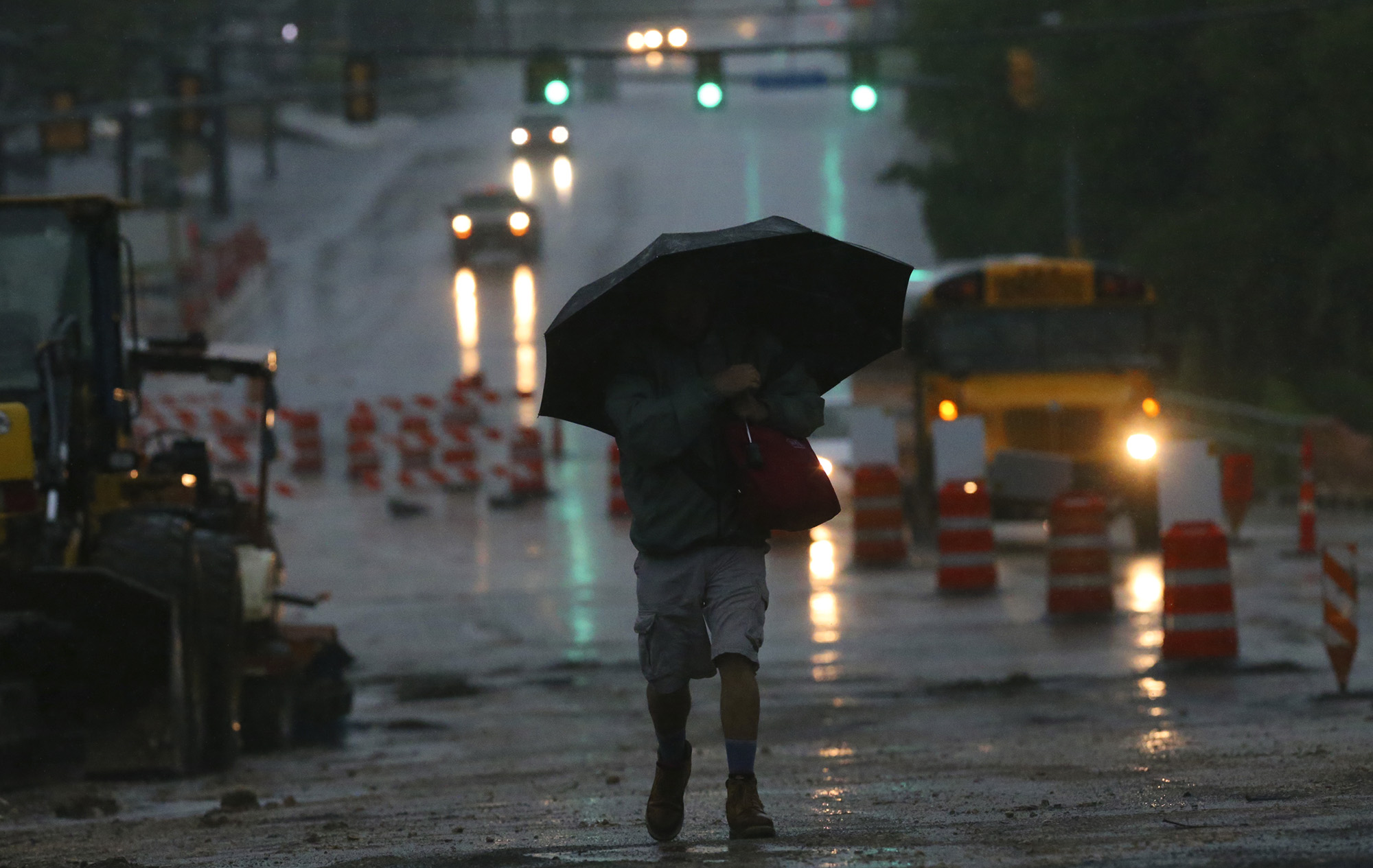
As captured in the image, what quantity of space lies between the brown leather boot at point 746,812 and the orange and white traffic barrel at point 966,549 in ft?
34.0

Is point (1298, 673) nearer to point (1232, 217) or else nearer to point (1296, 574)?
point (1296, 574)

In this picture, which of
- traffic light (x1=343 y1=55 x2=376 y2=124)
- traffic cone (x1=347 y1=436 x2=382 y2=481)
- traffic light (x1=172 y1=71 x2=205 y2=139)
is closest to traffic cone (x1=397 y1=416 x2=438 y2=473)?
traffic cone (x1=347 y1=436 x2=382 y2=481)

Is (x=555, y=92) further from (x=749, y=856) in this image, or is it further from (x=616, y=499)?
(x=749, y=856)

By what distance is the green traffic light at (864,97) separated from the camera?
34250 millimetres

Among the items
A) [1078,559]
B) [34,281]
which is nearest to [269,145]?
[1078,559]

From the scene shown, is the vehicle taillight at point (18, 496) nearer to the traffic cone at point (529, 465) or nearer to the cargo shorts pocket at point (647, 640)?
the cargo shorts pocket at point (647, 640)

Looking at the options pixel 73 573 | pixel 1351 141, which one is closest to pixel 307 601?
pixel 73 573

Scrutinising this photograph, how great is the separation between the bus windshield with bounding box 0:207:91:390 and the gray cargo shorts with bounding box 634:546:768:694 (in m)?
4.66

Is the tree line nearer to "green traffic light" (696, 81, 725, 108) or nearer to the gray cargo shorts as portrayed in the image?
"green traffic light" (696, 81, 725, 108)

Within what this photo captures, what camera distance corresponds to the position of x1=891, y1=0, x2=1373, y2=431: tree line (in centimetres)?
3075

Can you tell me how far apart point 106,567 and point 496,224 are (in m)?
43.7

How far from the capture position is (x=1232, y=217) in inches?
1357

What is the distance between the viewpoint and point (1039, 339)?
70.0 ft

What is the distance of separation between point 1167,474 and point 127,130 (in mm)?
40741
